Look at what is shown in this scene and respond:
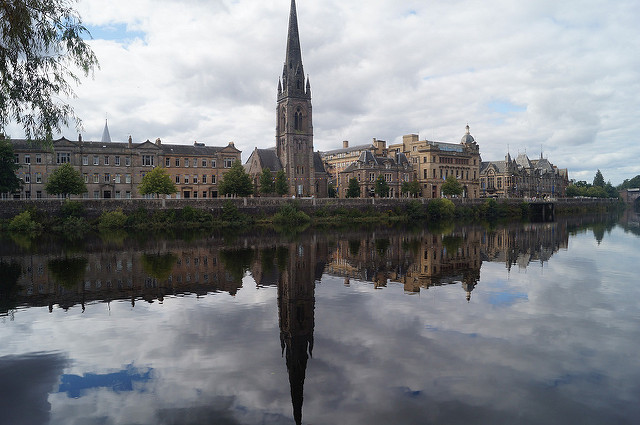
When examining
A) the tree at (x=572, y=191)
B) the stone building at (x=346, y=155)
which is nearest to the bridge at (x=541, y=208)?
the stone building at (x=346, y=155)

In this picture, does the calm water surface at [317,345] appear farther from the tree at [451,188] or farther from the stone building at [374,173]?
the tree at [451,188]

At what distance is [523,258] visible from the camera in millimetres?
34781

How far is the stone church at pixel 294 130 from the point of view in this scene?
94.4 metres

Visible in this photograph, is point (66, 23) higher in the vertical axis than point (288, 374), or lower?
higher

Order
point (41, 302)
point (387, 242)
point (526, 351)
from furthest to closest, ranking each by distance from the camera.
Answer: point (387, 242), point (41, 302), point (526, 351)

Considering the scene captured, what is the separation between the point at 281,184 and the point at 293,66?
89.3ft

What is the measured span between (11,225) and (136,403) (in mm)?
56681

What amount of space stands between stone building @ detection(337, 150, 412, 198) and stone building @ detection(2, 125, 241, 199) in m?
31.3

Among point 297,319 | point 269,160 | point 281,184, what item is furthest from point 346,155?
point 297,319

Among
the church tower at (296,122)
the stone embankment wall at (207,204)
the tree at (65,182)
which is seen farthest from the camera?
the church tower at (296,122)

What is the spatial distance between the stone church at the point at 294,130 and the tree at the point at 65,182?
36.3 metres

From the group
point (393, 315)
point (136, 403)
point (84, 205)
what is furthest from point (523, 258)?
point (84, 205)

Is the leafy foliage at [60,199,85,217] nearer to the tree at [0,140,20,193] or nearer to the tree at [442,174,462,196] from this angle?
the tree at [0,140,20,193]

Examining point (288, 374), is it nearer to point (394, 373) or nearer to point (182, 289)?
point (394, 373)
